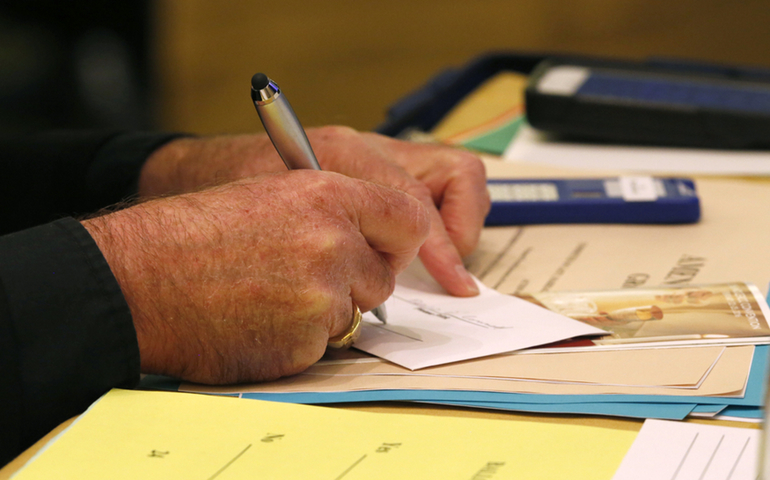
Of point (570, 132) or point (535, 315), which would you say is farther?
point (570, 132)

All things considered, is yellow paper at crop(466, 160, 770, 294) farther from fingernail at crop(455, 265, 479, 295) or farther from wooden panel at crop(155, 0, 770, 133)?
wooden panel at crop(155, 0, 770, 133)

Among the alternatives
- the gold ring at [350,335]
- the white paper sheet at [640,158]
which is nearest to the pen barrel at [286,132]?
the gold ring at [350,335]

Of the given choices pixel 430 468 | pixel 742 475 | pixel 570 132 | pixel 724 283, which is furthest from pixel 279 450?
pixel 570 132

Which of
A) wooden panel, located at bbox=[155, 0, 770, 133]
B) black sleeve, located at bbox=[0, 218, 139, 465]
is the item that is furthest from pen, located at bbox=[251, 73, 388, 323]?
wooden panel, located at bbox=[155, 0, 770, 133]

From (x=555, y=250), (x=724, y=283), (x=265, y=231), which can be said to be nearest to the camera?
(x=265, y=231)

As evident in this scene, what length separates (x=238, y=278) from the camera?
1.57 feet

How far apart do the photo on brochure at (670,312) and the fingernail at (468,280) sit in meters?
0.04

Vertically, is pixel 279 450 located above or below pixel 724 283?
below

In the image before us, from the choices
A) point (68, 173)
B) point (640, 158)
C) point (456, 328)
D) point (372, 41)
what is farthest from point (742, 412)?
point (372, 41)

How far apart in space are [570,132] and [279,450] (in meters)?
0.71

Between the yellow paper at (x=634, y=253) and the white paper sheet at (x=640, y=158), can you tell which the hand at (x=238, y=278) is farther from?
the white paper sheet at (x=640, y=158)

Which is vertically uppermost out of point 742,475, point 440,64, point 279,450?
point 440,64

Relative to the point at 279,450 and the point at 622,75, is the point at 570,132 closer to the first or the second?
the point at 622,75

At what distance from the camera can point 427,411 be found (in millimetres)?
450
